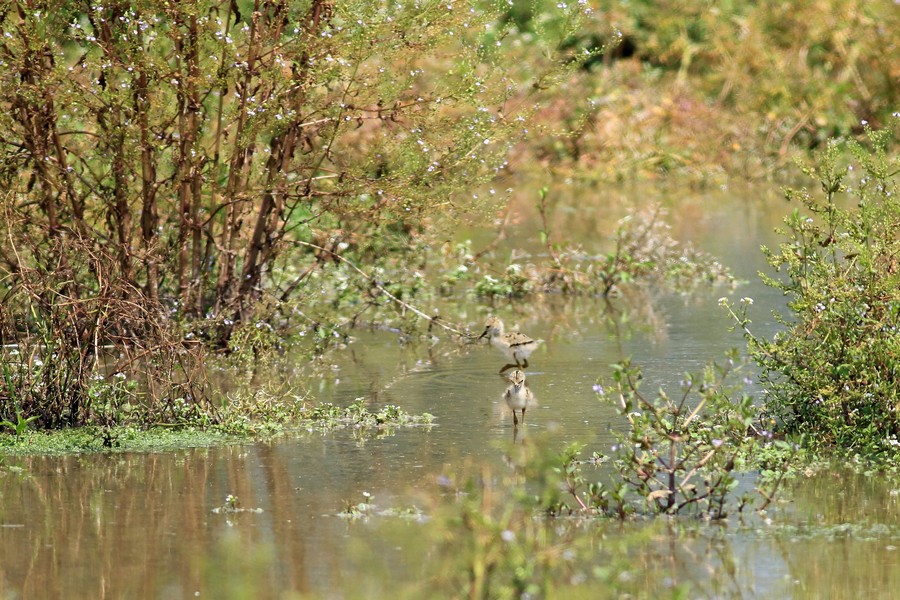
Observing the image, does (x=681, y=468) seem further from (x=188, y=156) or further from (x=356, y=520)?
(x=188, y=156)

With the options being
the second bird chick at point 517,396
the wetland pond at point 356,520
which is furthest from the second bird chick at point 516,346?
the second bird chick at point 517,396

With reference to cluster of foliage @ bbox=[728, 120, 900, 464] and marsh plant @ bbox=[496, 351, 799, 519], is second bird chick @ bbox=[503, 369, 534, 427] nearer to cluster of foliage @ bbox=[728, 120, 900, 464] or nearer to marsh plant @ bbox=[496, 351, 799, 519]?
marsh plant @ bbox=[496, 351, 799, 519]

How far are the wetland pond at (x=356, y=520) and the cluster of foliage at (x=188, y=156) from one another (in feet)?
2.55

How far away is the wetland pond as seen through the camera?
5.58m

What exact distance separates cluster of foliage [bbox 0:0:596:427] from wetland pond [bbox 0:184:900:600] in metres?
0.78

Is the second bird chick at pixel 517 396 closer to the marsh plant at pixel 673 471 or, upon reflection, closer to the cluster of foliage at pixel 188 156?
the marsh plant at pixel 673 471

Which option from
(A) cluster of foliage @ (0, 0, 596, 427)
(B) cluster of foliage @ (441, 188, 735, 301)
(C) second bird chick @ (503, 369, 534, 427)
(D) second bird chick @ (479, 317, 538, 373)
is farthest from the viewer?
(B) cluster of foliage @ (441, 188, 735, 301)

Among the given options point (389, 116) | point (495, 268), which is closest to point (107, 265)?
point (389, 116)

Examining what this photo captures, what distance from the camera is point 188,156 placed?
929 centimetres

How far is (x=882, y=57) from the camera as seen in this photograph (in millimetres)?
22344

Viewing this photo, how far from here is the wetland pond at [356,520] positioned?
558 cm

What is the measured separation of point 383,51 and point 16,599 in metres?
4.79

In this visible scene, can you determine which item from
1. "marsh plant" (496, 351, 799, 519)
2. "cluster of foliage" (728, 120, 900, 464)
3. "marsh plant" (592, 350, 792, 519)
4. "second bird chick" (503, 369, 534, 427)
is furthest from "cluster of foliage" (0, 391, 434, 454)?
"cluster of foliage" (728, 120, 900, 464)

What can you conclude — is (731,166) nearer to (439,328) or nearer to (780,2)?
(780,2)
